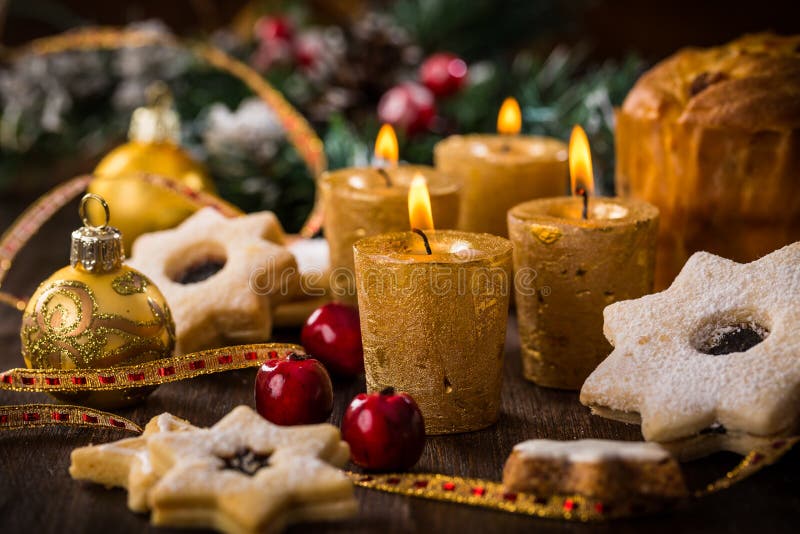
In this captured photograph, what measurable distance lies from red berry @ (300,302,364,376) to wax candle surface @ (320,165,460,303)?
0.13m

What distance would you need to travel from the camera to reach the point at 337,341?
133 cm

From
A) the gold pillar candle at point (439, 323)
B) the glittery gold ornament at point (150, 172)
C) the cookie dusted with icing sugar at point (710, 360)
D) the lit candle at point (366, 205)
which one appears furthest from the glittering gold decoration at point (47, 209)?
the cookie dusted with icing sugar at point (710, 360)

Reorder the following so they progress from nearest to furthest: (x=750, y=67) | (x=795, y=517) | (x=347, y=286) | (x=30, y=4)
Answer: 1. (x=795, y=517)
2. (x=750, y=67)
3. (x=347, y=286)
4. (x=30, y=4)

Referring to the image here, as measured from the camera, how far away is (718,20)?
2881mm

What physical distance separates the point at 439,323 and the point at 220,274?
0.44 meters

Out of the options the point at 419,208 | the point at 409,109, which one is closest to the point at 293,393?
the point at 419,208

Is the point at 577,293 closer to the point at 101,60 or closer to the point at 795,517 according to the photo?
the point at 795,517

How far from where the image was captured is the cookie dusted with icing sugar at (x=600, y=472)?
920 millimetres

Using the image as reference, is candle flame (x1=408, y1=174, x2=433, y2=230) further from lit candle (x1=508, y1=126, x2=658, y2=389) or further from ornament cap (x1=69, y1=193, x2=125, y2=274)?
A: ornament cap (x1=69, y1=193, x2=125, y2=274)

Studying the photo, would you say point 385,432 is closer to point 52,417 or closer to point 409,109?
point 52,417

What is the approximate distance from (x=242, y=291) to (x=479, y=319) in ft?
1.36

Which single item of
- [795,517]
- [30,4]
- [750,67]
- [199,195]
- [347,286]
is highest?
[30,4]

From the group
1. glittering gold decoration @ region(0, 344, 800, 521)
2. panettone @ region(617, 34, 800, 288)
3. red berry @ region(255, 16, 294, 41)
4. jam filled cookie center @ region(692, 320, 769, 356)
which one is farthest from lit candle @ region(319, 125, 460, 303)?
red berry @ region(255, 16, 294, 41)

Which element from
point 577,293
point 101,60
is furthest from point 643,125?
point 101,60
